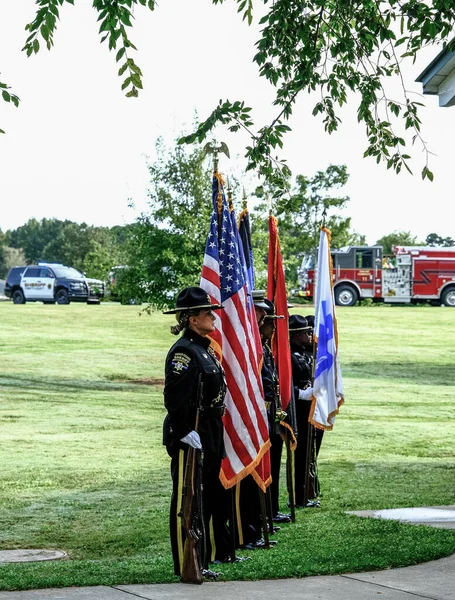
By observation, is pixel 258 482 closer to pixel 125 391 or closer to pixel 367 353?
pixel 125 391

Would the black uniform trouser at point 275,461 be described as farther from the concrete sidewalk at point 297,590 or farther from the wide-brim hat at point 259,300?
the concrete sidewalk at point 297,590

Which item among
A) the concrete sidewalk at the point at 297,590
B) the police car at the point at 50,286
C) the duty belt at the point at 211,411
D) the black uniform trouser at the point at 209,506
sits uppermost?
the police car at the point at 50,286

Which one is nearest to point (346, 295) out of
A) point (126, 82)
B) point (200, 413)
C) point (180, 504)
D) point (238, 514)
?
point (238, 514)

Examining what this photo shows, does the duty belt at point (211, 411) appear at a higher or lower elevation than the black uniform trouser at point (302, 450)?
higher

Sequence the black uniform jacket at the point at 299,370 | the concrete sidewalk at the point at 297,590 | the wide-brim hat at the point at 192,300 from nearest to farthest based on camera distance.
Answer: the concrete sidewalk at the point at 297,590 < the wide-brim hat at the point at 192,300 < the black uniform jacket at the point at 299,370

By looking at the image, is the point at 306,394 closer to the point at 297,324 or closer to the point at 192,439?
the point at 297,324

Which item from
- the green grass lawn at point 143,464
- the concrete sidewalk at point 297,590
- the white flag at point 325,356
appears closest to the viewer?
the concrete sidewalk at point 297,590

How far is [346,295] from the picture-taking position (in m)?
52.0

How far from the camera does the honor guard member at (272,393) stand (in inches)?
373

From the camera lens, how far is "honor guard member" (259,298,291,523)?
9477mm

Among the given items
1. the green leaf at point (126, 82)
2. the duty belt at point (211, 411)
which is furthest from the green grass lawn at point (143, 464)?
the green leaf at point (126, 82)

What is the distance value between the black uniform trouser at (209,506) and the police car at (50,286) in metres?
44.5

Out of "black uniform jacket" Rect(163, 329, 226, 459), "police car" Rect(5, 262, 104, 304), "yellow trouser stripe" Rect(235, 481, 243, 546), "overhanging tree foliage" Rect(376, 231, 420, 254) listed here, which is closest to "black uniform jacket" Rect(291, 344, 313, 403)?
"yellow trouser stripe" Rect(235, 481, 243, 546)

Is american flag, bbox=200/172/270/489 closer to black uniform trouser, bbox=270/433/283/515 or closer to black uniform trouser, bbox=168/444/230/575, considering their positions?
black uniform trouser, bbox=168/444/230/575
